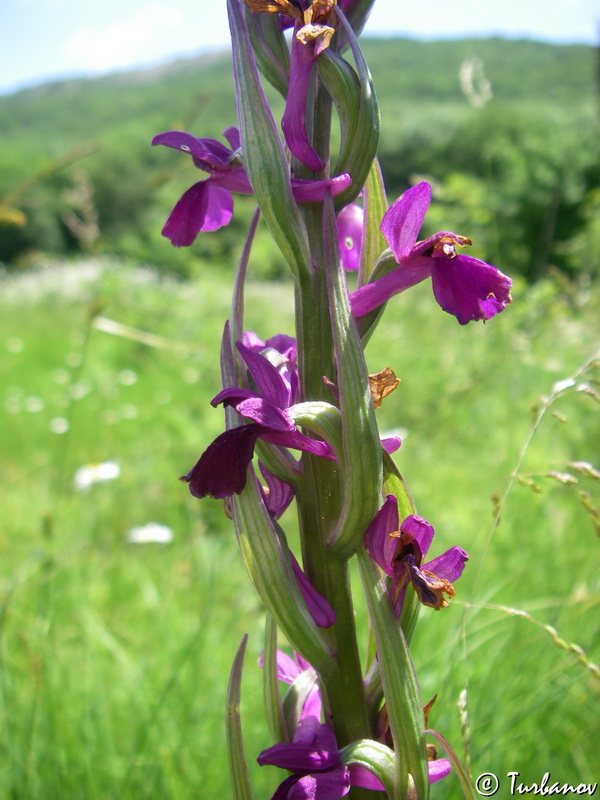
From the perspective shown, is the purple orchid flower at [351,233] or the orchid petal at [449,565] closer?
the orchid petal at [449,565]

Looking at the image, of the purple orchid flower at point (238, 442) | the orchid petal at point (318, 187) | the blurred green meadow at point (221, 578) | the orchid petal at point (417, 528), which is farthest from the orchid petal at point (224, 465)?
the blurred green meadow at point (221, 578)

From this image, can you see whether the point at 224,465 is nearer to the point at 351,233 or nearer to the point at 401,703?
the point at 401,703

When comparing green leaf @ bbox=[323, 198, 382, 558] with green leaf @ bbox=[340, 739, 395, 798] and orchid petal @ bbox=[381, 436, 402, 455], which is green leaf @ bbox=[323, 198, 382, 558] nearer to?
orchid petal @ bbox=[381, 436, 402, 455]

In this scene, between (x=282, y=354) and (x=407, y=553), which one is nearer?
(x=407, y=553)

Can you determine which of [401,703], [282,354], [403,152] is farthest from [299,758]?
[403,152]

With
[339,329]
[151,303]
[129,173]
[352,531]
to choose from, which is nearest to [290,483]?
[352,531]

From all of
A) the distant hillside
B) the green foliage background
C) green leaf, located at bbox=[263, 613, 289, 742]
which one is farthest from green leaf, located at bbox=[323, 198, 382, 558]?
the distant hillside

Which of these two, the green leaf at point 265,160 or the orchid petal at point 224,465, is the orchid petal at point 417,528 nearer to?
the orchid petal at point 224,465
